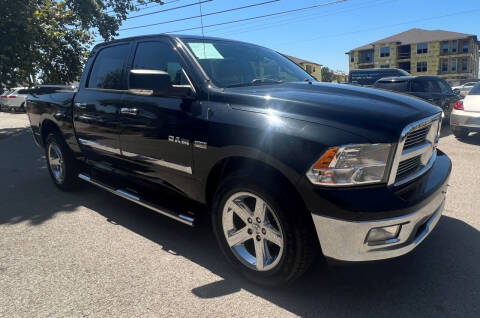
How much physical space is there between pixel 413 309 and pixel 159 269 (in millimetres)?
1924

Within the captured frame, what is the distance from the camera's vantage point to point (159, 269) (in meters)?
3.07

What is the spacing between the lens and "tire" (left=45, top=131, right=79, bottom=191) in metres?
5.00

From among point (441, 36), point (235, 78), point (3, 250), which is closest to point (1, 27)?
point (3, 250)

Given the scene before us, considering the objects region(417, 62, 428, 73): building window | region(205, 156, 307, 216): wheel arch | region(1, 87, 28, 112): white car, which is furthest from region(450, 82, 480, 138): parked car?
region(417, 62, 428, 73): building window

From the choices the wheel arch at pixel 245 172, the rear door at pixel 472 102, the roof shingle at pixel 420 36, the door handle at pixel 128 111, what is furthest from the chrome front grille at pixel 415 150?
the roof shingle at pixel 420 36

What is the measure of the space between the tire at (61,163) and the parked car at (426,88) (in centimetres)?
809

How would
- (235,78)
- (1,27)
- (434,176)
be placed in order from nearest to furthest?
(434,176) → (235,78) → (1,27)

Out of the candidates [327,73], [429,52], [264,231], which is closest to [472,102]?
[264,231]

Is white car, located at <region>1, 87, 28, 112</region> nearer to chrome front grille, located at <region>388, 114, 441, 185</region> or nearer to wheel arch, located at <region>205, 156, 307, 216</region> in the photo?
wheel arch, located at <region>205, 156, 307, 216</region>

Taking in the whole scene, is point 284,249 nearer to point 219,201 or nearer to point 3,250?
point 219,201

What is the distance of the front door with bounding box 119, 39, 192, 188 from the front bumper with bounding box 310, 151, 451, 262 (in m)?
1.29

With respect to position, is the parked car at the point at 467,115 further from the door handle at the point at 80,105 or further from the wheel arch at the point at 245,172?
the door handle at the point at 80,105

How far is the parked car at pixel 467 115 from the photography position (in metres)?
7.96

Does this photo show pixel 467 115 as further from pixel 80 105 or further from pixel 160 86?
pixel 80 105
